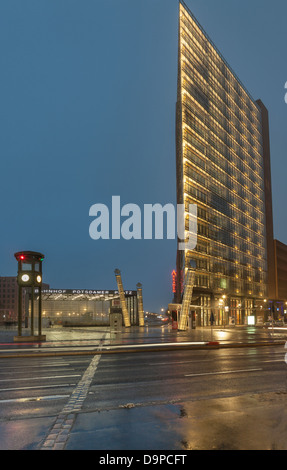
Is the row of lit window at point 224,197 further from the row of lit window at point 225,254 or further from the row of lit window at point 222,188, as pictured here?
the row of lit window at point 225,254

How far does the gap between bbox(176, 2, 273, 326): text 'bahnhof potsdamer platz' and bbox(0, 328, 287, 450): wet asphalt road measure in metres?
51.7

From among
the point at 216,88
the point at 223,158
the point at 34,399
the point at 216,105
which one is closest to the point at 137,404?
the point at 34,399

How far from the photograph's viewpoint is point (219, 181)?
85.0 metres

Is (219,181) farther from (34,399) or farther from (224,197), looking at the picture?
(34,399)

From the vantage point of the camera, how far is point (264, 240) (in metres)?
113

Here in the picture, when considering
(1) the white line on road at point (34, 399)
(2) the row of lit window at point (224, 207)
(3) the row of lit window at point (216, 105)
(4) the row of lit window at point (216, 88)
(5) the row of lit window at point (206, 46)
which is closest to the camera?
(1) the white line on road at point (34, 399)

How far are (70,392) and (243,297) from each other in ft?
280

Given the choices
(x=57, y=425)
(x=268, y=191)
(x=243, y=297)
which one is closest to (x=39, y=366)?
(x=57, y=425)

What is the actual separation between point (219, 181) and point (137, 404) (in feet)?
259

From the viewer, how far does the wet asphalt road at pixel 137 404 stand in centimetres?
673

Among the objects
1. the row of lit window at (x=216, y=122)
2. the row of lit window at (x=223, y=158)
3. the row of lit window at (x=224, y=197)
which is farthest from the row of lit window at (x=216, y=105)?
the row of lit window at (x=224, y=197)

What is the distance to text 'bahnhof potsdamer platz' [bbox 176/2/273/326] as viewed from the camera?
241 ft

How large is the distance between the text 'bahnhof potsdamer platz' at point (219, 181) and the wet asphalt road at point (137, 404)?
2035 inches
